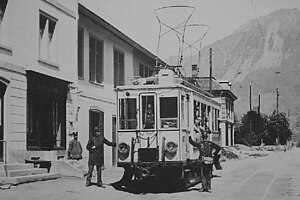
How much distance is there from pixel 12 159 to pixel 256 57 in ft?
266

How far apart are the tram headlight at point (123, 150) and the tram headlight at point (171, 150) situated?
3.75 feet

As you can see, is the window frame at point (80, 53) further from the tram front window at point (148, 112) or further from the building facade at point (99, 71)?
the tram front window at point (148, 112)

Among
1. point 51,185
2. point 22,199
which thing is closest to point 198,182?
point 51,185

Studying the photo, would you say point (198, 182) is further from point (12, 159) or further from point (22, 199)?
point (22, 199)

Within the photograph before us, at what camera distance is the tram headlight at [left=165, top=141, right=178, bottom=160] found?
15.2 metres

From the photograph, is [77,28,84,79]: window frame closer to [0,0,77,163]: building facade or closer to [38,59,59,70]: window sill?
[0,0,77,163]: building facade

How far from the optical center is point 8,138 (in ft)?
56.4

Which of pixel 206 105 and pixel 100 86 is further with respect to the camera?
pixel 100 86

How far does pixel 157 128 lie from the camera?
15516 millimetres

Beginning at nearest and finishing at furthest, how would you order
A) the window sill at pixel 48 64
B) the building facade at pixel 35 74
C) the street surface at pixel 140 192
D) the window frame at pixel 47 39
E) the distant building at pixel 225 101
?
the street surface at pixel 140 192 < the building facade at pixel 35 74 < the window sill at pixel 48 64 < the window frame at pixel 47 39 < the distant building at pixel 225 101

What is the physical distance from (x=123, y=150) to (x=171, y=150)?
4.52 ft

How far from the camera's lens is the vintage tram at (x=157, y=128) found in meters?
15.2

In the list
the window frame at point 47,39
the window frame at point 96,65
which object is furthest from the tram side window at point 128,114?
the window frame at point 96,65

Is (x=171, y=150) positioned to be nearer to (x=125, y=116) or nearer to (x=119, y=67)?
(x=125, y=116)
